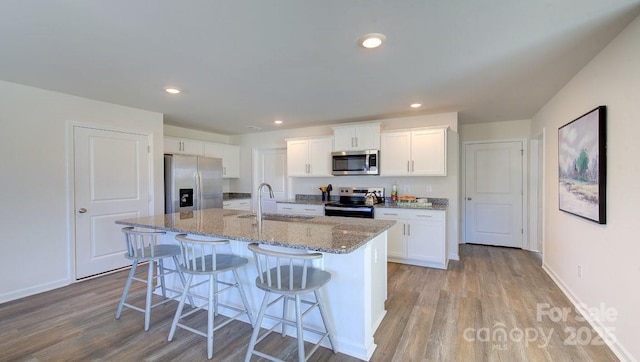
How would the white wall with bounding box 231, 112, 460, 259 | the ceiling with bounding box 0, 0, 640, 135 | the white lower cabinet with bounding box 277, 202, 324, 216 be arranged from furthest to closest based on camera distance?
the white lower cabinet with bounding box 277, 202, 324, 216 → the white wall with bounding box 231, 112, 460, 259 → the ceiling with bounding box 0, 0, 640, 135

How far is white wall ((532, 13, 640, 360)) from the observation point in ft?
6.10

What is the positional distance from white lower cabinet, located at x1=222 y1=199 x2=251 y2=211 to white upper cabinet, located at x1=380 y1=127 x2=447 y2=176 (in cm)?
294

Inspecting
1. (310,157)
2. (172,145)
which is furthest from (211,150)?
(310,157)

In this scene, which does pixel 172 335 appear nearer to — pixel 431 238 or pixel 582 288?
pixel 431 238

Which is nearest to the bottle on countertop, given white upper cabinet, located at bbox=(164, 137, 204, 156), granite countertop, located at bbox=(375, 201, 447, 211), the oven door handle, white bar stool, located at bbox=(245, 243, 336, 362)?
granite countertop, located at bbox=(375, 201, 447, 211)

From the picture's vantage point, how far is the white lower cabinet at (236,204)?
18.3 feet

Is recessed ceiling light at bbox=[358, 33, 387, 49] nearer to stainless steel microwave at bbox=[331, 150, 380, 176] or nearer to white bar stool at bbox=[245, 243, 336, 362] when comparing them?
white bar stool at bbox=[245, 243, 336, 362]

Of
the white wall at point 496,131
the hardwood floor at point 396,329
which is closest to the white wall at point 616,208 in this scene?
the hardwood floor at point 396,329

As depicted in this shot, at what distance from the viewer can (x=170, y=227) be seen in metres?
2.45

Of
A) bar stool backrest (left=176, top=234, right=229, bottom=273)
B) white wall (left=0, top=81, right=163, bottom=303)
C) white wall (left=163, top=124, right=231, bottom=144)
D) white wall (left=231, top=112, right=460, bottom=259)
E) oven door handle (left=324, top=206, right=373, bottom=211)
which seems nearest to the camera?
bar stool backrest (left=176, top=234, right=229, bottom=273)

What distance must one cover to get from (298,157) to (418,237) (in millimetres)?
2408

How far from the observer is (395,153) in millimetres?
4426

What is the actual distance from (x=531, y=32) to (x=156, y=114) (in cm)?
436

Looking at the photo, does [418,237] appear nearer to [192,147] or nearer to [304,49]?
[304,49]
